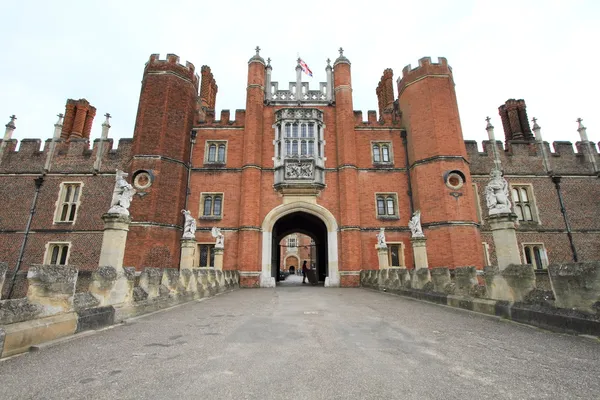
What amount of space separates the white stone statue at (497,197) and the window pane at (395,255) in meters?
10.3

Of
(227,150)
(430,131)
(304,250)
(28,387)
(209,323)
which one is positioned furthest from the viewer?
(304,250)

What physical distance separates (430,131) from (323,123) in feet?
20.5

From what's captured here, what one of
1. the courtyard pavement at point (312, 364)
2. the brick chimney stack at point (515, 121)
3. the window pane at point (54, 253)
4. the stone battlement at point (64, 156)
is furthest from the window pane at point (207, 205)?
the brick chimney stack at point (515, 121)

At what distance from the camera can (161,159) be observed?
52.6 feet

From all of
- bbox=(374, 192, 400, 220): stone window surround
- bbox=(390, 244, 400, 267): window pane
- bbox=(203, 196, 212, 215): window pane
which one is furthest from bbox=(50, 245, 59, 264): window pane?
bbox=(390, 244, 400, 267): window pane

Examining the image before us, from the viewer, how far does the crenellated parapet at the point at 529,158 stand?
60.6 ft

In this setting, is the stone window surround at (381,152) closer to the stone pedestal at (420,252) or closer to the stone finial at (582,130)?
the stone pedestal at (420,252)

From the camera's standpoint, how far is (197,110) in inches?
753

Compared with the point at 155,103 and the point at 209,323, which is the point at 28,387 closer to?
the point at 209,323

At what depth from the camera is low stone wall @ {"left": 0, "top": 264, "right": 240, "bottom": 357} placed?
3.42 m

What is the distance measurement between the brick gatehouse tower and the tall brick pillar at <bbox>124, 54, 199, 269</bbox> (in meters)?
0.07

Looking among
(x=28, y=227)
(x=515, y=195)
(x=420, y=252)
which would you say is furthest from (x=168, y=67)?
(x=515, y=195)

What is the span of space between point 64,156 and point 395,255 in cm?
2114

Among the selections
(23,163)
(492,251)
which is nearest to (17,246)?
(23,163)
